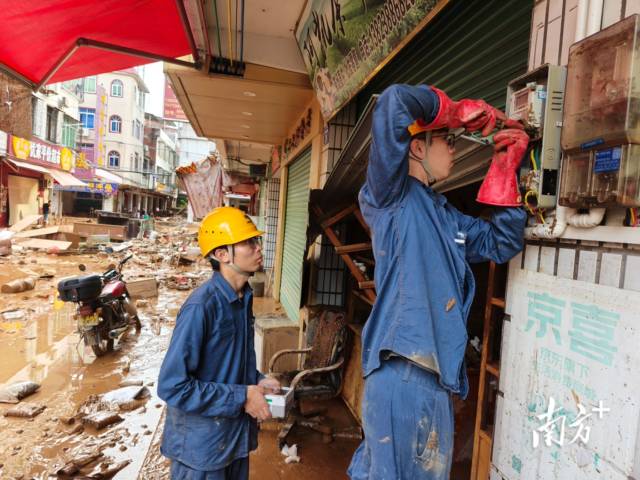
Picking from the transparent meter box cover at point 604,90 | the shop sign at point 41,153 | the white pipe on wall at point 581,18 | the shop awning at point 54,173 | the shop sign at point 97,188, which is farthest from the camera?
the shop sign at point 97,188

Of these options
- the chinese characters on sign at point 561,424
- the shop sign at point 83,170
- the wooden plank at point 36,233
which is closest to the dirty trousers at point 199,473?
the chinese characters on sign at point 561,424

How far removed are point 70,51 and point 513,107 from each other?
4560mm

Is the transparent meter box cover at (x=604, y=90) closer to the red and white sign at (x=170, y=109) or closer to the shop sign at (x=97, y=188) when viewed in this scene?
the shop sign at (x=97, y=188)

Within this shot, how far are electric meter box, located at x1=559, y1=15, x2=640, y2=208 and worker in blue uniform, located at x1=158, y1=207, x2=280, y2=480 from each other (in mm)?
1729

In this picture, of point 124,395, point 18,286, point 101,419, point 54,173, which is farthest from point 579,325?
point 54,173

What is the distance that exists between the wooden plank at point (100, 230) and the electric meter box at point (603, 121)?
2180cm

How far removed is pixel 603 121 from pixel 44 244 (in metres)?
20.4

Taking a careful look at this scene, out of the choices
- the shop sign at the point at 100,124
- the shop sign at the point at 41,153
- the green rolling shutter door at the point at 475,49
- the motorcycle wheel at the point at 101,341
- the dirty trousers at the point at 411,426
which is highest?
the shop sign at the point at 100,124

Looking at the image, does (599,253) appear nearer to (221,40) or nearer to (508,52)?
(508,52)

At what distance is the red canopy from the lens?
350 centimetres

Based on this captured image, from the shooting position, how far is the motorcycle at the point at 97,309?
20.7 feet

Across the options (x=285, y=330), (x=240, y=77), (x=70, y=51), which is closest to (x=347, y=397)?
(x=285, y=330)

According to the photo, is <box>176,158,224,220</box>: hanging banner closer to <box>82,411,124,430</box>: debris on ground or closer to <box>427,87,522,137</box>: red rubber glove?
<box>82,411,124,430</box>: debris on ground

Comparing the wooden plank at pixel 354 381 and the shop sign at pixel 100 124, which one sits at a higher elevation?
the shop sign at pixel 100 124
